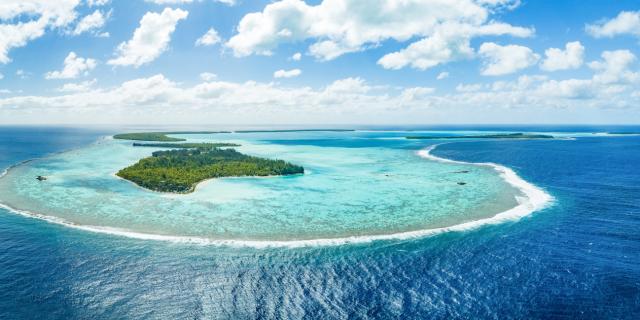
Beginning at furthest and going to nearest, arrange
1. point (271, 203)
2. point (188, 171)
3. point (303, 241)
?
point (188, 171), point (271, 203), point (303, 241)

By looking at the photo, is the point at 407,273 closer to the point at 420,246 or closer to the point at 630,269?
the point at 420,246

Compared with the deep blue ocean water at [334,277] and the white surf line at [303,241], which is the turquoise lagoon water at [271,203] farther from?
the deep blue ocean water at [334,277]

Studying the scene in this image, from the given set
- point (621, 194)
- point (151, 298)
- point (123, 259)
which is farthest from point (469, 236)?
point (621, 194)

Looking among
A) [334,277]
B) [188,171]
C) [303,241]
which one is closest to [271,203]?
[303,241]

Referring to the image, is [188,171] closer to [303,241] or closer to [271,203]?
[271,203]

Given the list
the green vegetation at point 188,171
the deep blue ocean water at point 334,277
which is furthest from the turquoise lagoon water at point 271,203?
the deep blue ocean water at point 334,277

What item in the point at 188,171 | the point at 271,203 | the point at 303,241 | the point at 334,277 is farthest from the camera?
the point at 188,171
